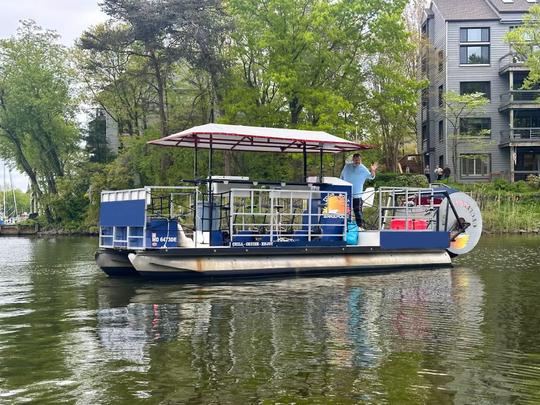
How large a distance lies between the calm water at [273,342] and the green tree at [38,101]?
47.7 metres

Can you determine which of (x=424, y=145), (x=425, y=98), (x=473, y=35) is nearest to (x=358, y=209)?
(x=473, y=35)

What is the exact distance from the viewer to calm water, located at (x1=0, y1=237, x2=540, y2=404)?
22.7 feet

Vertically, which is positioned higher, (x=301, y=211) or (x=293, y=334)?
(x=301, y=211)

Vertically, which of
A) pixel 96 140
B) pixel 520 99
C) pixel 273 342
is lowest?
pixel 273 342

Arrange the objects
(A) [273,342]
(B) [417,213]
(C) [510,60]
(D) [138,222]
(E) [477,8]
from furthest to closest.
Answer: (E) [477,8] < (C) [510,60] < (B) [417,213] < (D) [138,222] < (A) [273,342]

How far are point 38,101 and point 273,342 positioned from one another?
55178 mm

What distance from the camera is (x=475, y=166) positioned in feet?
187

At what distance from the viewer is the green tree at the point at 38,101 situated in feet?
194

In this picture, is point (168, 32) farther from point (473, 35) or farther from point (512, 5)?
point (512, 5)

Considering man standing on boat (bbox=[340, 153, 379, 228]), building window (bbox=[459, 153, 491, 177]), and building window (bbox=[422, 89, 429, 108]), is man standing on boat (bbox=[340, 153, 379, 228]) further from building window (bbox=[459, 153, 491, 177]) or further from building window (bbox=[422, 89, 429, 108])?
building window (bbox=[422, 89, 429, 108])

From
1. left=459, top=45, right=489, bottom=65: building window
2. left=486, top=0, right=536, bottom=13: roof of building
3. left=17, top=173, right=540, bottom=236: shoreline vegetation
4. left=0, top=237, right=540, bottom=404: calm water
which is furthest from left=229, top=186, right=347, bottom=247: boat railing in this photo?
left=486, top=0, right=536, bottom=13: roof of building

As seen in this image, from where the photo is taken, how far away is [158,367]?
307 inches

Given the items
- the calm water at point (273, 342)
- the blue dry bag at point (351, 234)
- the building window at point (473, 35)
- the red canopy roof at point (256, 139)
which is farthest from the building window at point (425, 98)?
the calm water at point (273, 342)

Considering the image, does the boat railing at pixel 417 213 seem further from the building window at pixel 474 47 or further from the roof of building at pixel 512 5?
the roof of building at pixel 512 5
